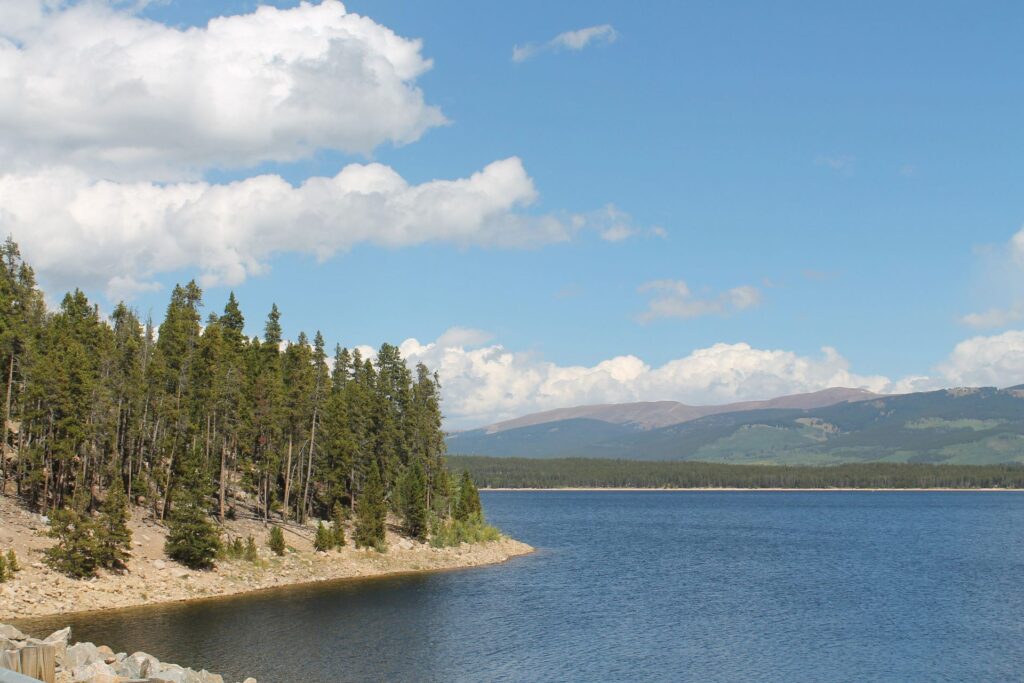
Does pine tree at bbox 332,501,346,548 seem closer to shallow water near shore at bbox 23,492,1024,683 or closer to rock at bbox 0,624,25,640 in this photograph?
shallow water near shore at bbox 23,492,1024,683

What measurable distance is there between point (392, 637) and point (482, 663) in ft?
31.2

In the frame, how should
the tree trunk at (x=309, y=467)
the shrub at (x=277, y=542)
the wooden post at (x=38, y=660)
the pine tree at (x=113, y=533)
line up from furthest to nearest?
the tree trunk at (x=309, y=467), the shrub at (x=277, y=542), the pine tree at (x=113, y=533), the wooden post at (x=38, y=660)

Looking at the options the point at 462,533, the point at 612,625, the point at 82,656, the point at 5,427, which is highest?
the point at 5,427

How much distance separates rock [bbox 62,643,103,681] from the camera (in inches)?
1418

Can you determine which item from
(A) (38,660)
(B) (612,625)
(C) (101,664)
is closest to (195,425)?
(B) (612,625)

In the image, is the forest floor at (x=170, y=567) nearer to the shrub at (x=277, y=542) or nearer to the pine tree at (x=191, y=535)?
the shrub at (x=277, y=542)

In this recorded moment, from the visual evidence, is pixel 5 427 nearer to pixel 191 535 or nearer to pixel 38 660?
pixel 191 535

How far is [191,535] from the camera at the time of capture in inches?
3068

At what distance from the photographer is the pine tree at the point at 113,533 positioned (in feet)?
231

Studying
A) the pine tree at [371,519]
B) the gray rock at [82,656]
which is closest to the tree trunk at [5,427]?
the pine tree at [371,519]

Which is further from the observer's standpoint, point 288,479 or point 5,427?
point 288,479

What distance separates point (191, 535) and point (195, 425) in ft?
61.1

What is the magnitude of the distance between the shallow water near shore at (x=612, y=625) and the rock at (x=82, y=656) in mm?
11776

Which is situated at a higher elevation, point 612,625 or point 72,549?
point 72,549
